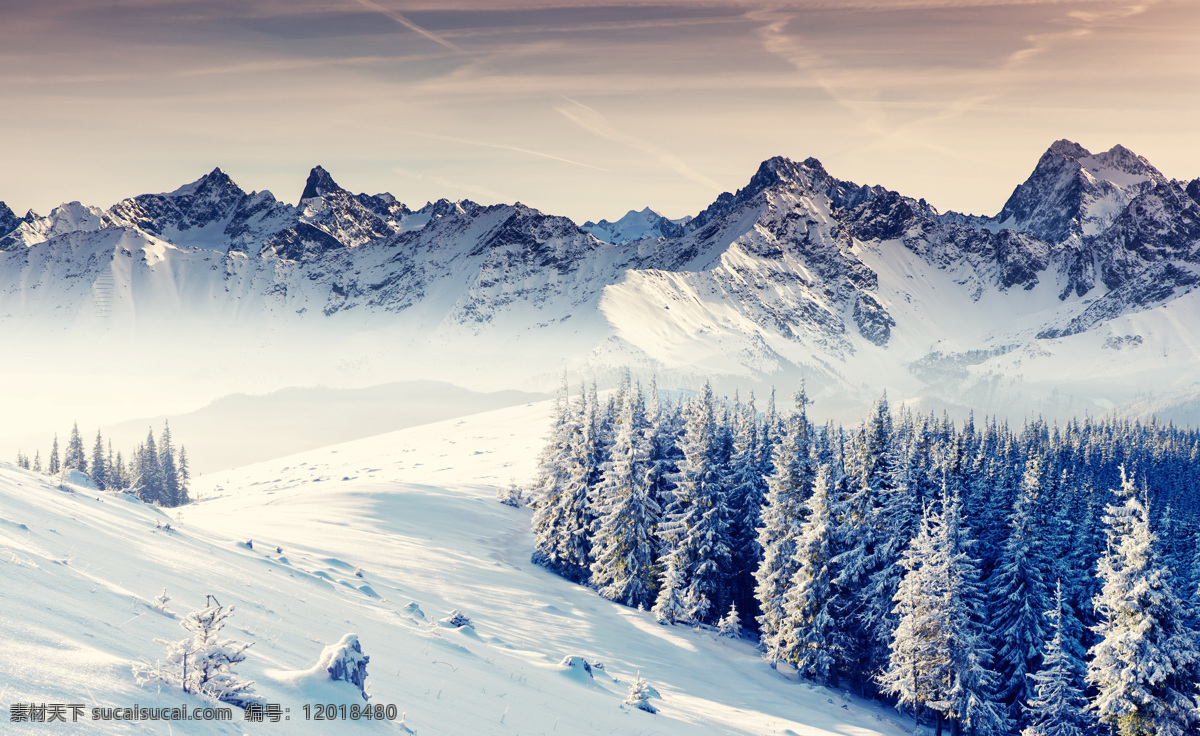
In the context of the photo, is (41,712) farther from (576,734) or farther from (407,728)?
(576,734)

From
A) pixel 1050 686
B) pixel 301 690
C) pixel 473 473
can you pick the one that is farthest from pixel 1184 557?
pixel 301 690

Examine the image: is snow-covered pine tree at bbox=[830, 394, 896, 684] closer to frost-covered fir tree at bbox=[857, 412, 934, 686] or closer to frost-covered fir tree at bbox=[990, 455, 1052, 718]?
frost-covered fir tree at bbox=[857, 412, 934, 686]

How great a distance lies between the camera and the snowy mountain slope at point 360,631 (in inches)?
313

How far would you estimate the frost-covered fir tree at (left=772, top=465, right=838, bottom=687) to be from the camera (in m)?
33.3

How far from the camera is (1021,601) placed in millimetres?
36031

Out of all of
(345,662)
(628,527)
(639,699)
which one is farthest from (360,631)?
(628,527)

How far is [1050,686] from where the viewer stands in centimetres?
2912

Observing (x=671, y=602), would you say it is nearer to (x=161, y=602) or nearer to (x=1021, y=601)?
(x=1021, y=601)

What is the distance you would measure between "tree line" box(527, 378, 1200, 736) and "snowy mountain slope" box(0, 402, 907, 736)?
8.78 feet

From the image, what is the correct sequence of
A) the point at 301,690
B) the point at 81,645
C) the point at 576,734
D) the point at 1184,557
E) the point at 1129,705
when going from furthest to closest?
the point at 1184,557, the point at 1129,705, the point at 576,734, the point at 301,690, the point at 81,645

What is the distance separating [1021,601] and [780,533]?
38.3 ft

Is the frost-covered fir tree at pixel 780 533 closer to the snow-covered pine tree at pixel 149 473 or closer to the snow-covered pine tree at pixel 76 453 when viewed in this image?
the snow-covered pine tree at pixel 149 473

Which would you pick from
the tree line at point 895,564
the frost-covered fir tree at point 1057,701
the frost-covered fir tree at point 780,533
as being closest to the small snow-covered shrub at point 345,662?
the tree line at point 895,564

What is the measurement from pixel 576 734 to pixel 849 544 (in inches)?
1094
